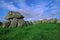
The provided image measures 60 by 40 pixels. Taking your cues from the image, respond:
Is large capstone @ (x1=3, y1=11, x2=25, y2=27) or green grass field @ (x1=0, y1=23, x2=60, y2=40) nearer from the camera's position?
green grass field @ (x1=0, y1=23, x2=60, y2=40)

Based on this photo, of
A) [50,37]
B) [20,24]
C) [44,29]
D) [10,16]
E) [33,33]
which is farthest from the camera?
[10,16]

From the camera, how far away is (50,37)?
15.5 meters

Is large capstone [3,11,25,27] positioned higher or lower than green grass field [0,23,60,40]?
higher

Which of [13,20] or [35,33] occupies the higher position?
[13,20]

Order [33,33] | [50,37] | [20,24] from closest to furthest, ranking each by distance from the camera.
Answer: [50,37]
[33,33]
[20,24]

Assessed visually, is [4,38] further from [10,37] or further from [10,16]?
[10,16]

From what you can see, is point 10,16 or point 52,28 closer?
point 52,28

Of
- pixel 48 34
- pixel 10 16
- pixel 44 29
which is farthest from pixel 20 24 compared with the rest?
pixel 48 34

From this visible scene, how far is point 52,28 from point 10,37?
4490 millimetres

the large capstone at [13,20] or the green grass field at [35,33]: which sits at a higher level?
the large capstone at [13,20]

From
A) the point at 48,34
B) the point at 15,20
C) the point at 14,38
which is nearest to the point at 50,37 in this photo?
the point at 48,34

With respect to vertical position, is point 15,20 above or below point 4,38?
above

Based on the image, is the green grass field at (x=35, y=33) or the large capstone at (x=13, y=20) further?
the large capstone at (x=13, y=20)

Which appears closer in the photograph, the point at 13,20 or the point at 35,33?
the point at 35,33
